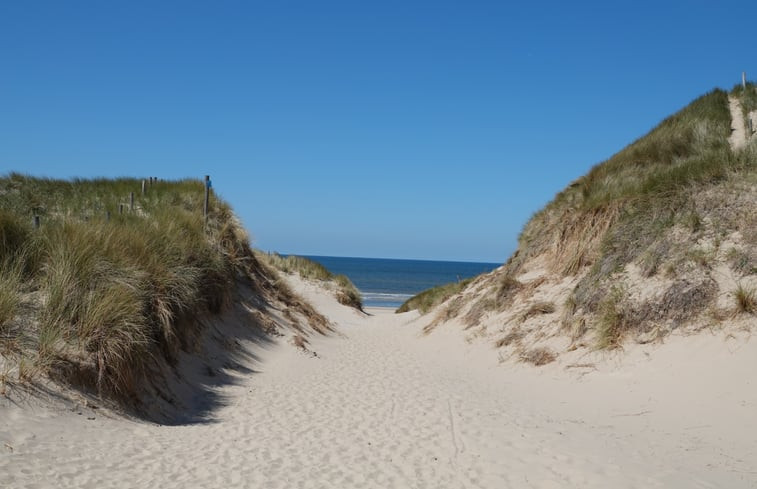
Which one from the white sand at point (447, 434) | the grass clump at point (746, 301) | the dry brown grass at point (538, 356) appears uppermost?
the grass clump at point (746, 301)

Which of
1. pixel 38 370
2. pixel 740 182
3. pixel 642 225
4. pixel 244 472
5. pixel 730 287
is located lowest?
pixel 244 472

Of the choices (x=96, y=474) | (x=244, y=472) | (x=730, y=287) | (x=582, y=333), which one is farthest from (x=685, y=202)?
(x=96, y=474)

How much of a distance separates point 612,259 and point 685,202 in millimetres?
1932

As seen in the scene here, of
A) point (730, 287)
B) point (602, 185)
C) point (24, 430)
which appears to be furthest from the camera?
point (602, 185)

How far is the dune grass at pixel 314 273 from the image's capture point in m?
28.4

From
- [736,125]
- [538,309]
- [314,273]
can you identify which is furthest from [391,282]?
[538,309]

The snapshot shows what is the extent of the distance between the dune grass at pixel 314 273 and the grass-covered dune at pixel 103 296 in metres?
14.3

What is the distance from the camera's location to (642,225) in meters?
11.9

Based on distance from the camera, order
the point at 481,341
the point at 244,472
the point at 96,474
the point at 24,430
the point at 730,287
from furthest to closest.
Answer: the point at 481,341, the point at 730,287, the point at 244,472, the point at 24,430, the point at 96,474

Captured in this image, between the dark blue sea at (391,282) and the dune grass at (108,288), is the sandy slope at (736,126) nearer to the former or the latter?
the dark blue sea at (391,282)

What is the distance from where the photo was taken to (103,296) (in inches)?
290

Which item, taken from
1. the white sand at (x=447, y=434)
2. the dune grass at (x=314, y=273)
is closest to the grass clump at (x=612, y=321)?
the white sand at (x=447, y=434)

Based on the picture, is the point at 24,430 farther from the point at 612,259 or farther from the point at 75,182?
the point at 75,182

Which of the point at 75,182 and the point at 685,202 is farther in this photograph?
the point at 75,182
